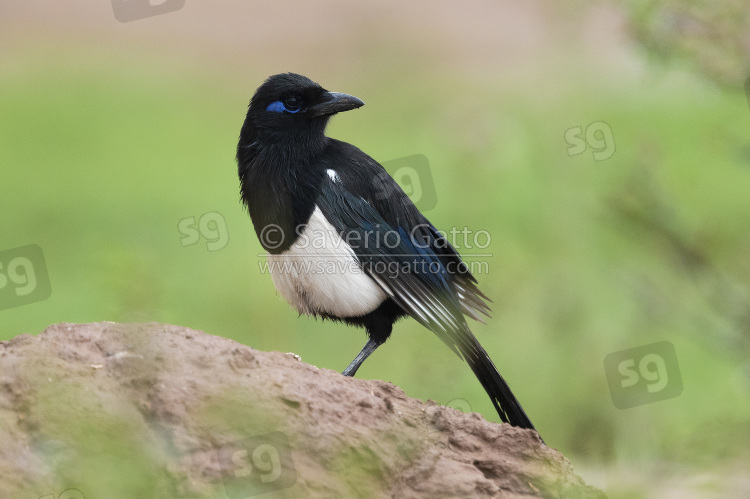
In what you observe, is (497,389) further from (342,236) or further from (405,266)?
(342,236)

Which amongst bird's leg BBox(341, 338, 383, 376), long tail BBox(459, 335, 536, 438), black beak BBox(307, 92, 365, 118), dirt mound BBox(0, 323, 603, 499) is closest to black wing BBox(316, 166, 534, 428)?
long tail BBox(459, 335, 536, 438)

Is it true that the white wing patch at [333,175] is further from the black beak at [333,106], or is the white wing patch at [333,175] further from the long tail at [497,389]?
the long tail at [497,389]

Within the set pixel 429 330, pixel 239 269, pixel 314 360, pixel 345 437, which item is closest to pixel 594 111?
pixel 239 269

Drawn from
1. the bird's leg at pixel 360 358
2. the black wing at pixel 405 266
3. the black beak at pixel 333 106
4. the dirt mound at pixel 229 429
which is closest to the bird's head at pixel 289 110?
the black beak at pixel 333 106

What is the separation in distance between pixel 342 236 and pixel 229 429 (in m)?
1.66

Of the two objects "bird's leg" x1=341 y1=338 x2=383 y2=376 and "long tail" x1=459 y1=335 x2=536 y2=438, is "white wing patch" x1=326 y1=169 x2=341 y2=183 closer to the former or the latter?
"bird's leg" x1=341 y1=338 x2=383 y2=376

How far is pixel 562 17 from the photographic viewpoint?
15.4ft

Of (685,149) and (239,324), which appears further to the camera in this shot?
(685,149)

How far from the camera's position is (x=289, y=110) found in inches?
185

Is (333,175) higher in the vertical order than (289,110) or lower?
lower

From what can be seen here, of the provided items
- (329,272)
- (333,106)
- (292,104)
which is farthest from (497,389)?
(292,104)

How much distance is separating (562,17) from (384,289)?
152 centimetres

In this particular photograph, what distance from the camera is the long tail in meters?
4.02

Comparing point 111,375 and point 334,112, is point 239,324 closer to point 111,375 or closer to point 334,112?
point 334,112
